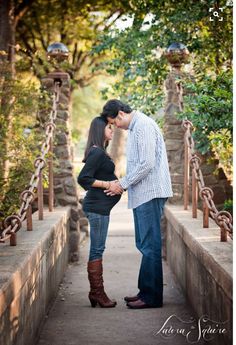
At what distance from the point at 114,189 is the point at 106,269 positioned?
2.48m

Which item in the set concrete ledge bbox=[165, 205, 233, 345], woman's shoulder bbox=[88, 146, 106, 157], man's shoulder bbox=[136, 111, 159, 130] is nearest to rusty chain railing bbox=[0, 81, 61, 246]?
woman's shoulder bbox=[88, 146, 106, 157]

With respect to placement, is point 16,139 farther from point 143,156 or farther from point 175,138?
point 143,156

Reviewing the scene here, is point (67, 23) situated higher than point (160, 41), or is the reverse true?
point (67, 23)

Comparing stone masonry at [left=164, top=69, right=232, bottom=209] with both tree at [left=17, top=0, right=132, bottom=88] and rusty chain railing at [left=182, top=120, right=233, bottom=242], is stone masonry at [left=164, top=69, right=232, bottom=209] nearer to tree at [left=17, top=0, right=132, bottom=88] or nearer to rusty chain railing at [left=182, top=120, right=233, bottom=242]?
rusty chain railing at [left=182, top=120, right=233, bottom=242]

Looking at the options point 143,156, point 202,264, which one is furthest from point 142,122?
point 202,264

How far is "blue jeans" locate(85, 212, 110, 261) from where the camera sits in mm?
5906

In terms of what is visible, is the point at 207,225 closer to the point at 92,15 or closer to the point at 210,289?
the point at 210,289

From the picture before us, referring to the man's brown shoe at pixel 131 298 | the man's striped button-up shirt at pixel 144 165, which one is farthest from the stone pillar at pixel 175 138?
the man's striped button-up shirt at pixel 144 165

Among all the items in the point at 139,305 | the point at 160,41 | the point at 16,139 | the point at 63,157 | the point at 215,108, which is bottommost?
the point at 139,305

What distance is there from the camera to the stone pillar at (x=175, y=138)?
866cm

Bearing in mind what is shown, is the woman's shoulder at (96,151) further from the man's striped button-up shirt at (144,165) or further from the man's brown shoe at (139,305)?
Answer: the man's brown shoe at (139,305)

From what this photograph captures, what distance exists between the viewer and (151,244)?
583 centimetres

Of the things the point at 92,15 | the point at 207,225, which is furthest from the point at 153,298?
the point at 92,15

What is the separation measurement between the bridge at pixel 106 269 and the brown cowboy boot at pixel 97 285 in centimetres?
9
